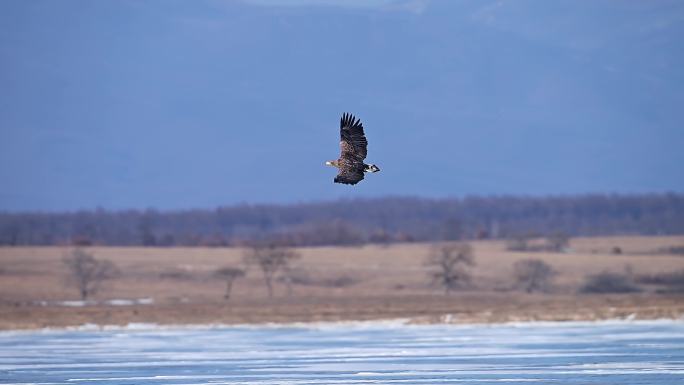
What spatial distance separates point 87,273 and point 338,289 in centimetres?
1193

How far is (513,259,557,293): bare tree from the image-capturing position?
5884cm

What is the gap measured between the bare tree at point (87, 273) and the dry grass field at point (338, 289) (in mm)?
581

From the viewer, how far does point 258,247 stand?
65000mm

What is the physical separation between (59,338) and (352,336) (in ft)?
26.8

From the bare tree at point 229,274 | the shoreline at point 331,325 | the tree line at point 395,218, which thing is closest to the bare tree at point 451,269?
the bare tree at point 229,274

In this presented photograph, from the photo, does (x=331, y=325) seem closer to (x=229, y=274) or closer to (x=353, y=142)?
(x=353, y=142)

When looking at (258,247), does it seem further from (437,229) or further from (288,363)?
(437,229)

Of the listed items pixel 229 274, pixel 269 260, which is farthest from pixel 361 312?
pixel 229 274

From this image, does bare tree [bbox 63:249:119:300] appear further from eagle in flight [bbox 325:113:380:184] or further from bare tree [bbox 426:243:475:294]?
eagle in flight [bbox 325:113:380:184]

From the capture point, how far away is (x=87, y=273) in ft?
191

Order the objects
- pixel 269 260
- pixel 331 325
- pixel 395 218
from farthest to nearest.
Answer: pixel 395 218 → pixel 269 260 → pixel 331 325

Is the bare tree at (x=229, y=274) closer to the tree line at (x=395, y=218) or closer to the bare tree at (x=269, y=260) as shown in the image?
the bare tree at (x=269, y=260)

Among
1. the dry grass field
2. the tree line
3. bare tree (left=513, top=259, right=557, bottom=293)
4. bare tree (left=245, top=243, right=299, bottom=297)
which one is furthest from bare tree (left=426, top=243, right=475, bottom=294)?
the tree line

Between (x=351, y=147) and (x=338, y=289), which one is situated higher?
(x=351, y=147)
